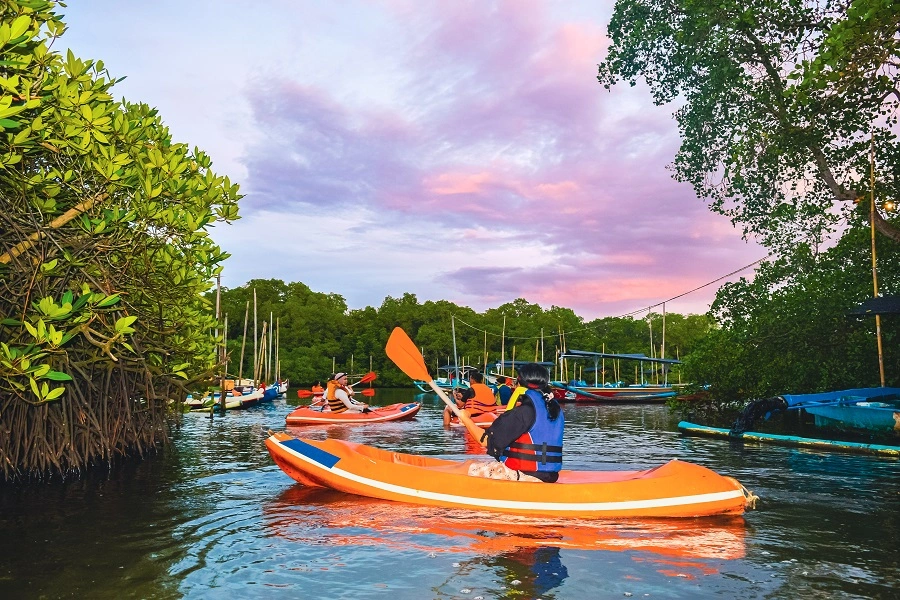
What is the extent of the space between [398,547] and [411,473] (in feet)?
5.24

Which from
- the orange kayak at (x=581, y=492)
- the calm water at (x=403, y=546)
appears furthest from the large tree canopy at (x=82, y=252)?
the orange kayak at (x=581, y=492)

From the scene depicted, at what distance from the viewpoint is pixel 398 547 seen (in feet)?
20.3

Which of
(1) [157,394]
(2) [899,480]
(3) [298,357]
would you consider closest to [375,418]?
(1) [157,394]

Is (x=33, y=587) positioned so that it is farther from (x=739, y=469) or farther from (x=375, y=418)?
(x=375, y=418)

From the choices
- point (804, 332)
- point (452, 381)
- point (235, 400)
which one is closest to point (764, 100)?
point (804, 332)

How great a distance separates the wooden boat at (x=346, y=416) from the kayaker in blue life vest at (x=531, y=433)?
12642 millimetres

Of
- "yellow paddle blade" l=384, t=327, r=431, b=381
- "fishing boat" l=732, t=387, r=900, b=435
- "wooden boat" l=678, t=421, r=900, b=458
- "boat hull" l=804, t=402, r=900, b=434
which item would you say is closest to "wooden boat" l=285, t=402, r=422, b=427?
"wooden boat" l=678, t=421, r=900, b=458

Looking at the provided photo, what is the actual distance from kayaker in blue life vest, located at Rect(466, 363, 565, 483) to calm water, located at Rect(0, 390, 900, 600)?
573 millimetres

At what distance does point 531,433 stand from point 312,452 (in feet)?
9.78

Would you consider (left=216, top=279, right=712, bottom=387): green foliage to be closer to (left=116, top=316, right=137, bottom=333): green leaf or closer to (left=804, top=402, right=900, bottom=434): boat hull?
(left=804, top=402, right=900, bottom=434): boat hull

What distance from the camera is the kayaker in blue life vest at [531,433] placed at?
7.02m

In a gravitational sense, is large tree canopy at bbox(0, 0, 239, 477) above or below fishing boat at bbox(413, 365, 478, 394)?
above

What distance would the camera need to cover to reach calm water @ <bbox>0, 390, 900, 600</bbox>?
5.12 metres

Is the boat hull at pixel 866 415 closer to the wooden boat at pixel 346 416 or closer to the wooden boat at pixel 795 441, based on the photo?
the wooden boat at pixel 795 441
